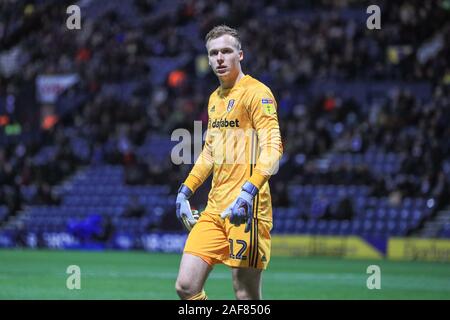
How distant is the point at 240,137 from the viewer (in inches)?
309

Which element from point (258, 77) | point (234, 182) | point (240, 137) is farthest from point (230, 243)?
point (258, 77)

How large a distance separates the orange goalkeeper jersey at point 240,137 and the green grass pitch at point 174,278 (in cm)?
577

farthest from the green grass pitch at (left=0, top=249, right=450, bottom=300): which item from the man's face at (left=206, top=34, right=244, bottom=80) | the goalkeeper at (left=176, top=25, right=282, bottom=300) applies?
the man's face at (left=206, top=34, right=244, bottom=80)

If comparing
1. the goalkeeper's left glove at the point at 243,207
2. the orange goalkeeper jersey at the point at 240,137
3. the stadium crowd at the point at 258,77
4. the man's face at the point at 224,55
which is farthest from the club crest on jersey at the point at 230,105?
the stadium crowd at the point at 258,77

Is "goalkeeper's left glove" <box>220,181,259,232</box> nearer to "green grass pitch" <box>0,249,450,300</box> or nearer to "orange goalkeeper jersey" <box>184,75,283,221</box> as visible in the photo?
"orange goalkeeper jersey" <box>184,75,283,221</box>

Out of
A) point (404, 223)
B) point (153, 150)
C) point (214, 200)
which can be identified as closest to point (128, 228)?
point (153, 150)

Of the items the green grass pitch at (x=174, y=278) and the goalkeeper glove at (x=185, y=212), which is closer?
the goalkeeper glove at (x=185, y=212)

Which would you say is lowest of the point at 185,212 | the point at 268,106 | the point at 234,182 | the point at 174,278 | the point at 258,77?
the point at 174,278

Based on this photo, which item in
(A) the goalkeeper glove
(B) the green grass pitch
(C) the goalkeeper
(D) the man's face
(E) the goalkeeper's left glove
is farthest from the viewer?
(B) the green grass pitch

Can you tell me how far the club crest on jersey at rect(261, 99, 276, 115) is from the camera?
7613 mm

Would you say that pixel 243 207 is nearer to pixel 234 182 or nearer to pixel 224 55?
pixel 234 182

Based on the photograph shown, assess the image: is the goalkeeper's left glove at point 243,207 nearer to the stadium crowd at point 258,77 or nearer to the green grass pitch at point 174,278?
the green grass pitch at point 174,278

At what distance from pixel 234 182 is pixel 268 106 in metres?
0.69

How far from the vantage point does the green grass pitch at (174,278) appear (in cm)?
1409
